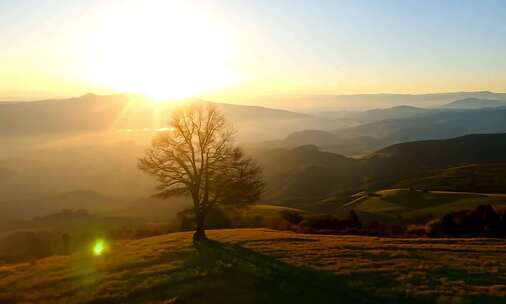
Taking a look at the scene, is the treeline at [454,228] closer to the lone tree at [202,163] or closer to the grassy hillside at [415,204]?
the lone tree at [202,163]

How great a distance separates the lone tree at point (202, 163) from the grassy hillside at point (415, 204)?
162 ft

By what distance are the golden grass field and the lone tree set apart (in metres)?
4.31

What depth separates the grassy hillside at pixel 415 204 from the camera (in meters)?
87.5

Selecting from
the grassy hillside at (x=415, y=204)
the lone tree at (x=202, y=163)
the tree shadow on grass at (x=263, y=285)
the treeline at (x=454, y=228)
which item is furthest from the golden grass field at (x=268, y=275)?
the grassy hillside at (x=415, y=204)

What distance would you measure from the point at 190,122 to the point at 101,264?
13.7 meters

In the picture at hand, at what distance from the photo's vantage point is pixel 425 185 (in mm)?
172625

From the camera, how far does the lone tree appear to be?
3934 cm

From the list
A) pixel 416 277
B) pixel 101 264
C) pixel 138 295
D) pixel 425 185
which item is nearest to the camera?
pixel 138 295

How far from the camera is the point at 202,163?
39.7m

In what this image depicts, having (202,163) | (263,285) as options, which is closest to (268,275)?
(263,285)

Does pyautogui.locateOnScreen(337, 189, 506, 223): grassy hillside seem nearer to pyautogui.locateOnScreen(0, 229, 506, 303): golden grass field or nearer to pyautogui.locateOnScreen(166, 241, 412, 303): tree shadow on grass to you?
pyautogui.locateOnScreen(0, 229, 506, 303): golden grass field

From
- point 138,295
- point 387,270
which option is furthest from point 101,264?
point 387,270

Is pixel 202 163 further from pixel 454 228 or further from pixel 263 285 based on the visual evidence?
pixel 454 228

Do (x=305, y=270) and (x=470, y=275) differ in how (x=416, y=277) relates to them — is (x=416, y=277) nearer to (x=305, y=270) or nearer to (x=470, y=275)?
(x=470, y=275)
